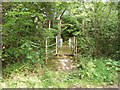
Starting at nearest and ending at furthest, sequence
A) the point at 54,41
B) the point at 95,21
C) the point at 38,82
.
Result: the point at 38,82, the point at 95,21, the point at 54,41

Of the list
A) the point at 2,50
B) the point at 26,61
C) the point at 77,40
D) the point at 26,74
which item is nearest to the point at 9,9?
the point at 2,50

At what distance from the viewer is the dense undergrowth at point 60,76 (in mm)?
4512

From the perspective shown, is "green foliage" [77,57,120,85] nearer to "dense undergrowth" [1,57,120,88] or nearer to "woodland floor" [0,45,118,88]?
"dense undergrowth" [1,57,120,88]

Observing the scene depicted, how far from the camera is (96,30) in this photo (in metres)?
6.03

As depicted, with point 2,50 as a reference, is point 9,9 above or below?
above

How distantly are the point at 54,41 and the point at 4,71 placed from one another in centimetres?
211

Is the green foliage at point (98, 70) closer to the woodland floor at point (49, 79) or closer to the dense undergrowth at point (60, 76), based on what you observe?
the dense undergrowth at point (60, 76)

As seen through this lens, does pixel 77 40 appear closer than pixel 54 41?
Yes

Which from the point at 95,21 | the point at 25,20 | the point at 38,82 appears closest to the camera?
the point at 38,82

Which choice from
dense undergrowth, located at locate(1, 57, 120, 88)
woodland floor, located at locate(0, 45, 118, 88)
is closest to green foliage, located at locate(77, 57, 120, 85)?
dense undergrowth, located at locate(1, 57, 120, 88)

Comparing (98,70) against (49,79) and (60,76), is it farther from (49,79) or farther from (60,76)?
(49,79)

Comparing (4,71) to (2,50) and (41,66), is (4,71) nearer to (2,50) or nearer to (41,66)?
(2,50)

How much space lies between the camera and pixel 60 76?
4914 millimetres

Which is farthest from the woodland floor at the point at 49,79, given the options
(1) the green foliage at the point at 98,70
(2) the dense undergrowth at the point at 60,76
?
(1) the green foliage at the point at 98,70
